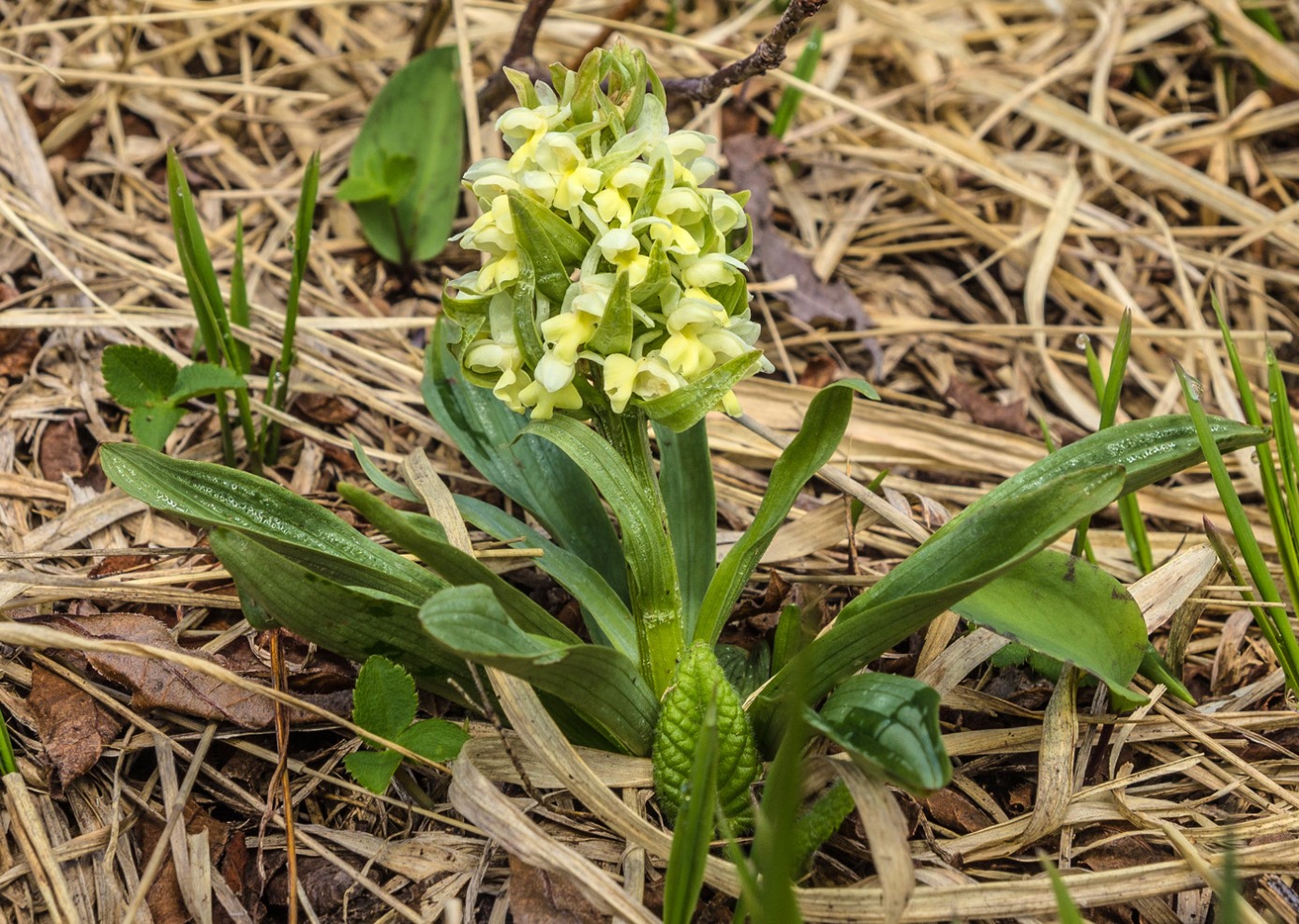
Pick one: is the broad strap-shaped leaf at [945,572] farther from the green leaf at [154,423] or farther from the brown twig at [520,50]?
the brown twig at [520,50]

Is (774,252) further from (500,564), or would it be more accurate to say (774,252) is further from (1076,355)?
(500,564)

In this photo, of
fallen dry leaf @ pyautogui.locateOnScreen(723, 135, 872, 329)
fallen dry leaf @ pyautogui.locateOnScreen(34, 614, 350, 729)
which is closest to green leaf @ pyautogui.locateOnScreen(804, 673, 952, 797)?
fallen dry leaf @ pyautogui.locateOnScreen(34, 614, 350, 729)

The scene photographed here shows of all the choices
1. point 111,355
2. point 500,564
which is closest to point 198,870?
point 500,564

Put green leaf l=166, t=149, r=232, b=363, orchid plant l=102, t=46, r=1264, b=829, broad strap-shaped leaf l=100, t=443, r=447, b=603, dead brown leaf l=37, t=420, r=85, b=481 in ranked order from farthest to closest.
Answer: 1. dead brown leaf l=37, t=420, r=85, b=481
2. green leaf l=166, t=149, r=232, b=363
3. broad strap-shaped leaf l=100, t=443, r=447, b=603
4. orchid plant l=102, t=46, r=1264, b=829

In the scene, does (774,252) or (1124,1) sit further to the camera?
(1124,1)

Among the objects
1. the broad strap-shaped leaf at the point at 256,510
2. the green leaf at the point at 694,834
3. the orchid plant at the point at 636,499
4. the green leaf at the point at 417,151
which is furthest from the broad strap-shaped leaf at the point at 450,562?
the green leaf at the point at 417,151

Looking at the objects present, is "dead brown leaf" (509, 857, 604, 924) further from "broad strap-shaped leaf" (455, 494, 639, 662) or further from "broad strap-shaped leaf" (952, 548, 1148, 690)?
"broad strap-shaped leaf" (952, 548, 1148, 690)
